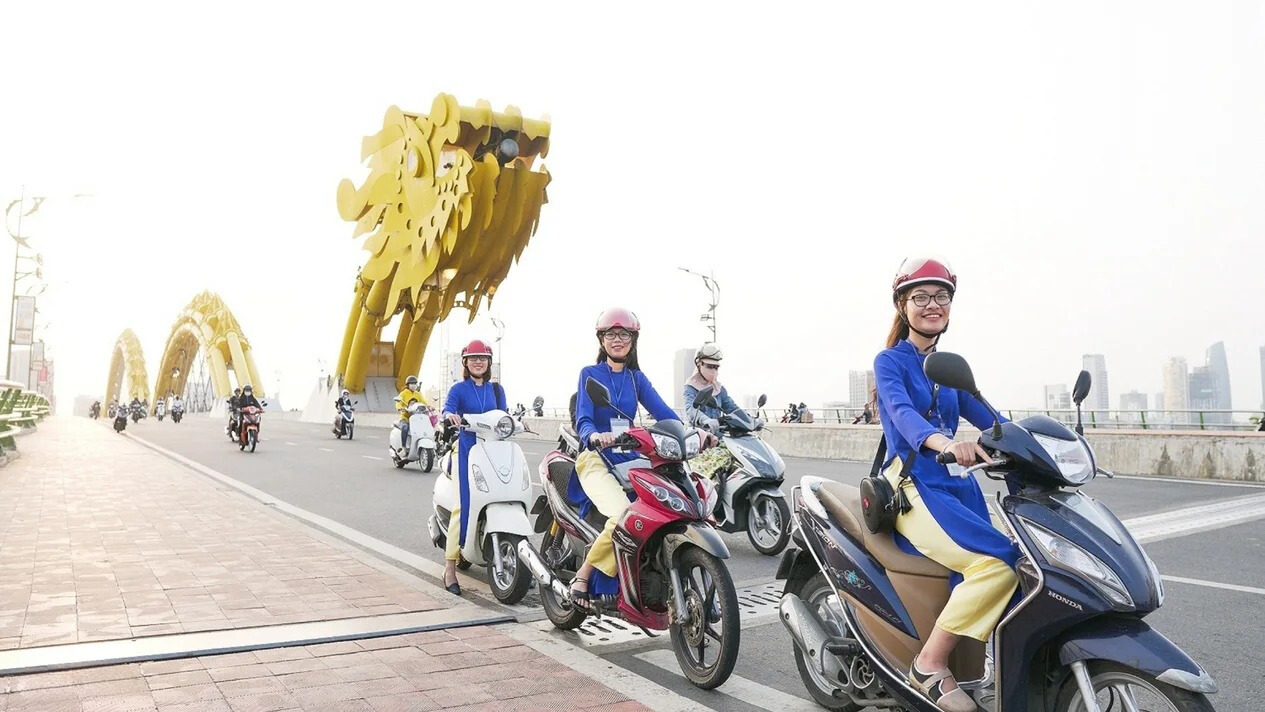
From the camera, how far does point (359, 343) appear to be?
46.6m

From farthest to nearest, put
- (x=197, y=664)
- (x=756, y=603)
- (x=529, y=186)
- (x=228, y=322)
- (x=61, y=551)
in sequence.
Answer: (x=228, y=322)
(x=529, y=186)
(x=61, y=551)
(x=756, y=603)
(x=197, y=664)

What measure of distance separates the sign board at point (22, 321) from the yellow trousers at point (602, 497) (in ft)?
102

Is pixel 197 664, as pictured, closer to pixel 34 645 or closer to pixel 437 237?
pixel 34 645

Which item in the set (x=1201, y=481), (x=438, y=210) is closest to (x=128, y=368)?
(x=438, y=210)

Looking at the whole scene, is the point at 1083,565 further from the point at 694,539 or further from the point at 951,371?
the point at 694,539

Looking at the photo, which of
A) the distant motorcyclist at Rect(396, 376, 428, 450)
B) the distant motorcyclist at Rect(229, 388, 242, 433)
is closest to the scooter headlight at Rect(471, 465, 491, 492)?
the distant motorcyclist at Rect(396, 376, 428, 450)

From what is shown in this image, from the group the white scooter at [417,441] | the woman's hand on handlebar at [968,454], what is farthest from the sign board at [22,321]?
the woman's hand on handlebar at [968,454]

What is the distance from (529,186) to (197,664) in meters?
35.7

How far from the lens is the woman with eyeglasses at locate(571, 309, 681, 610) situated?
177 inches

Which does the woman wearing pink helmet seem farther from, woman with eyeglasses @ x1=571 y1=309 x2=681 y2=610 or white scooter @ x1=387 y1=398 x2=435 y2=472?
white scooter @ x1=387 y1=398 x2=435 y2=472

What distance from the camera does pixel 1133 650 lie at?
2436mm

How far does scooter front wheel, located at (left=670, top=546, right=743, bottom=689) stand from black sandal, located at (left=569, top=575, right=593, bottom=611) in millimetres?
536

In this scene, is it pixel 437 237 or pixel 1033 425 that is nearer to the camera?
pixel 1033 425

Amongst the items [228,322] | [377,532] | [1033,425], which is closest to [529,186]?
[377,532]
